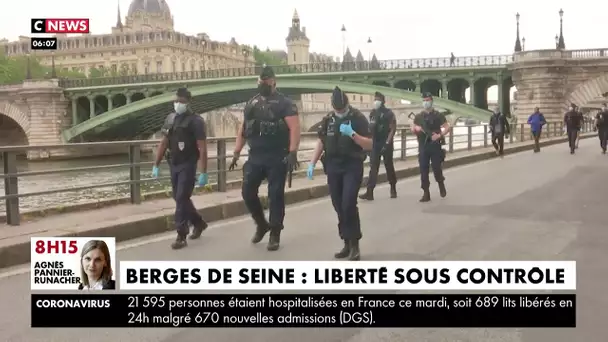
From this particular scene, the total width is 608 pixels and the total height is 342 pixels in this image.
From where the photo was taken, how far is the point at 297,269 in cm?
342

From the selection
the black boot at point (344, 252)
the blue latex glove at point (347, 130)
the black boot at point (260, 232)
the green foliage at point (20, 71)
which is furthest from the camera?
the green foliage at point (20, 71)

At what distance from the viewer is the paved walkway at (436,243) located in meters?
3.45

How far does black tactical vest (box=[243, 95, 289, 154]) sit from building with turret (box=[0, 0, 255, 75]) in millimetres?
26317

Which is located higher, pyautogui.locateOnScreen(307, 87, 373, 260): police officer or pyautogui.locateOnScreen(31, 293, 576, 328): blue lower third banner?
pyautogui.locateOnScreen(307, 87, 373, 260): police officer

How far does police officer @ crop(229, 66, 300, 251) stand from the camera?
18.9 feet

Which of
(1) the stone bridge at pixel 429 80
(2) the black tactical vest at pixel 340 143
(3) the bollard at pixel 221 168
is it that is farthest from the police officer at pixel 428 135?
(1) the stone bridge at pixel 429 80

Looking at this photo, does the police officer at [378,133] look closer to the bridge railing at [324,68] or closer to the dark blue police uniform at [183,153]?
the dark blue police uniform at [183,153]

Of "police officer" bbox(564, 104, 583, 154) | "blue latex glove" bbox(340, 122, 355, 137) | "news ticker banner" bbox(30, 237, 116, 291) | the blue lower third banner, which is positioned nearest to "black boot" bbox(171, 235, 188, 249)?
"blue latex glove" bbox(340, 122, 355, 137)

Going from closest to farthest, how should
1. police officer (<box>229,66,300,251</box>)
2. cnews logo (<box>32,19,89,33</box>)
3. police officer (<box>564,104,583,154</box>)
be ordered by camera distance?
cnews logo (<box>32,19,89,33</box>) → police officer (<box>229,66,300,251</box>) → police officer (<box>564,104,583,154</box>)

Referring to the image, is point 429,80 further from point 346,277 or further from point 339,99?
point 346,277

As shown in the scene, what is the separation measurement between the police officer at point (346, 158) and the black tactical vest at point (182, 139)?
1303 millimetres

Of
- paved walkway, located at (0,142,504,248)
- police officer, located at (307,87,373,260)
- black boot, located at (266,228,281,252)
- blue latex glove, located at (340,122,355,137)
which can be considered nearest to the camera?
blue latex glove, located at (340,122,355,137)

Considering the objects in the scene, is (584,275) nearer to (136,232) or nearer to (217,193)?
(136,232)

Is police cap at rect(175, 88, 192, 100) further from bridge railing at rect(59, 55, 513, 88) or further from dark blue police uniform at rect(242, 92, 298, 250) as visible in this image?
bridge railing at rect(59, 55, 513, 88)
